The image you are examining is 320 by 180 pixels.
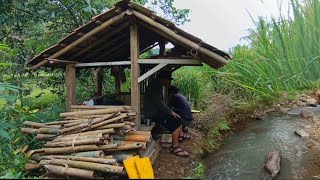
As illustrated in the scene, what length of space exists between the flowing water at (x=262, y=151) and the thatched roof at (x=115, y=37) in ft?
6.58

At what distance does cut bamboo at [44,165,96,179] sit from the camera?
439 cm

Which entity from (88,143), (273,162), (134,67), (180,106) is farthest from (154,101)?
(273,162)

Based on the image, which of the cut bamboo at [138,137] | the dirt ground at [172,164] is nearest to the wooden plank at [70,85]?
the cut bamboo at [138,137]

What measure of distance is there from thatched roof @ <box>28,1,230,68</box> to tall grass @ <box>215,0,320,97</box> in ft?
4.94

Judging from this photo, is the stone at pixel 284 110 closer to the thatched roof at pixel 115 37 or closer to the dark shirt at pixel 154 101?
the thatched roof at pixel 115 37

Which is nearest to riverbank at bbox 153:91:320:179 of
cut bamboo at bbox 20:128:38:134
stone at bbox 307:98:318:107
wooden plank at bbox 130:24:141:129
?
stone at bbox 307:98:318:107

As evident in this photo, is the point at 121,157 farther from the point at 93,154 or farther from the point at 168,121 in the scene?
the point at 168,121

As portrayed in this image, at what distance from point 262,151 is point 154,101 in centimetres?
242

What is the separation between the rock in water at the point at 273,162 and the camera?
5.53 m

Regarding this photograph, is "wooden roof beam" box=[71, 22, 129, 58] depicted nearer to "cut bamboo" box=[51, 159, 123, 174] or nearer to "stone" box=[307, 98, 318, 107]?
"cut bamboo" box=[51, 159, 123, 174]

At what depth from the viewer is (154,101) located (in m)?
6.63

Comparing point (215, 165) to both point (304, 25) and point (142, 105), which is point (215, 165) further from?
point (304, 25)

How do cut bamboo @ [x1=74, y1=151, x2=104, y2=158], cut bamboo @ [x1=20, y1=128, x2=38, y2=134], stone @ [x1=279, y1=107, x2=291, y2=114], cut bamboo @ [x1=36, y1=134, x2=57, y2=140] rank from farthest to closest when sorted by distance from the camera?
stone @ [x1=279, y1=107, x2=291, y2=114] → cut bamboo @ [x1=20, y1=128, x2=38, y2=134] → cut bamboo @ [x1=36, y1=134, x2=57, y2=140] → cut bamboo @ [x1=74, y1=151, x2=104, y2=158]

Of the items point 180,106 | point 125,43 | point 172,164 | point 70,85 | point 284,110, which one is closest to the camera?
point 172,164
